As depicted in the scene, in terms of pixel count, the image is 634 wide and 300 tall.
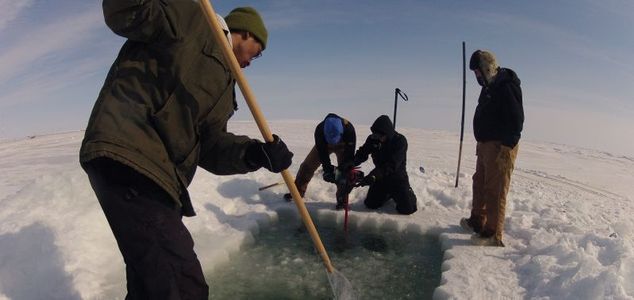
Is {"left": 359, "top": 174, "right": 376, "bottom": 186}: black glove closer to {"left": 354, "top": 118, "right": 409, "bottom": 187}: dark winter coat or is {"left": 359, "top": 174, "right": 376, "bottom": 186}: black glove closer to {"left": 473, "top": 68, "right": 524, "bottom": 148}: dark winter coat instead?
{"left": 354, "top": 118, "right": 409, "bottom": 187}: dark winter coat

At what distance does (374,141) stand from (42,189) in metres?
4.00

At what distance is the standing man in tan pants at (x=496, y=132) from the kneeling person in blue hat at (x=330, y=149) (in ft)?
5.72

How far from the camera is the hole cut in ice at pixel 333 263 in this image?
3.62 metres

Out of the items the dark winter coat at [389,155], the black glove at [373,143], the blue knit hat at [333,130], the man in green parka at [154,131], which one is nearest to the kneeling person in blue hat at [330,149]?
the blue knit hat at [333,130]

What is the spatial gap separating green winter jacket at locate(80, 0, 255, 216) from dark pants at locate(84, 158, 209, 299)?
0.26 feet

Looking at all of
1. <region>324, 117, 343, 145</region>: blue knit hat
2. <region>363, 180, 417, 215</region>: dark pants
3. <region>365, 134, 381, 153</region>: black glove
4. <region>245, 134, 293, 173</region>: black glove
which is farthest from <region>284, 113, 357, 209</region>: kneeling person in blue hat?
<region>245, 134, 293, 173</region>: black glove

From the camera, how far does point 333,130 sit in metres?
5.57

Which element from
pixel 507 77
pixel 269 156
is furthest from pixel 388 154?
pixel 269 156

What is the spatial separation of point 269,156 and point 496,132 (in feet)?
9.43

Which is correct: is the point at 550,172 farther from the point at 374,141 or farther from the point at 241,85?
the point at 241,85

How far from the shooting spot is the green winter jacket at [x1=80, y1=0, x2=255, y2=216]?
1.75 metres

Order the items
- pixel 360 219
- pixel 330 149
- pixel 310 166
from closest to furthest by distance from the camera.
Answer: pixel 360 219, pixel 330 149, pixel 310 166

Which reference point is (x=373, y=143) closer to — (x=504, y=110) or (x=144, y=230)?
(x=504, y=110)

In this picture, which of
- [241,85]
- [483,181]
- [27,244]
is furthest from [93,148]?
[483,181]
